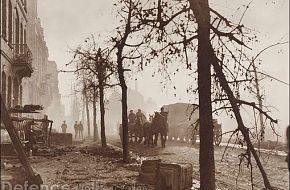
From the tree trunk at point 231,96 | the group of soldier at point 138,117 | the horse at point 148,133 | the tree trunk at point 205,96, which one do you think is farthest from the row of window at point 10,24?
the tree trunk at point 231,96

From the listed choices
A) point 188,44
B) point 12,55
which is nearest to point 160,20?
point 188,44

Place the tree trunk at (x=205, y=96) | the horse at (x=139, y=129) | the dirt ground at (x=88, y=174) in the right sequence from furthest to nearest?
1. the horse at (x=139, y=129)
2. the dirt ground at (x=88, y=174)
3. the tree trunk at (x=205, y=96)

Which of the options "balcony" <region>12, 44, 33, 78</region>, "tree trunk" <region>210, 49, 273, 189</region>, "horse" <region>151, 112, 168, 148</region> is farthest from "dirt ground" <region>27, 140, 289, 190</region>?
"balcony" <region>12, 44, 33, 78</region>

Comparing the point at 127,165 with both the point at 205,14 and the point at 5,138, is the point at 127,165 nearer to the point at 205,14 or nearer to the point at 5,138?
the point at 5,138

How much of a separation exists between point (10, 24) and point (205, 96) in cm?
1768

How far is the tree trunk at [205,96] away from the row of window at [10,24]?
14.6m

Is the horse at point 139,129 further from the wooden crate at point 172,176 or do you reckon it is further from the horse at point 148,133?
the wooden crate at point 172,176

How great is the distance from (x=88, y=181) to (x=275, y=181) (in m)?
5.41

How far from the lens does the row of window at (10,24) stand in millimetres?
19562

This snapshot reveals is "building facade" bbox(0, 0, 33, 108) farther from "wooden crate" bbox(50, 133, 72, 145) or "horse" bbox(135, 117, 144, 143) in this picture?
"horse" bbox(135, 117, 144, 143)

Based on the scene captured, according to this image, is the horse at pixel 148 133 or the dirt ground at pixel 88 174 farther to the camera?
the horse at pixel 148 133

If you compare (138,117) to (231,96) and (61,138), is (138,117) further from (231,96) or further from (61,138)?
(231,96)

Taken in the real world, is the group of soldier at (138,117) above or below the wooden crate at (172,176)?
above

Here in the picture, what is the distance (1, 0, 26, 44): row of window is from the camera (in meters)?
19.6
